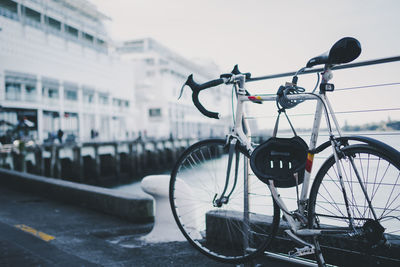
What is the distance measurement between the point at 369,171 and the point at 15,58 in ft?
92.0

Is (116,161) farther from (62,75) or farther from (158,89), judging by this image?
(158,89)

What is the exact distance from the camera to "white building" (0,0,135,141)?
24234mm

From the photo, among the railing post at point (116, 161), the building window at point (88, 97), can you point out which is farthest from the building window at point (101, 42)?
the railing post at point (116, 161)

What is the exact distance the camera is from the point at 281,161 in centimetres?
182

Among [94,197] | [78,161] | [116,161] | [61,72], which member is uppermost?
[61,72]

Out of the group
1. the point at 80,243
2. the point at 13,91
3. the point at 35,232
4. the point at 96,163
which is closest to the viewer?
the point at 80,243

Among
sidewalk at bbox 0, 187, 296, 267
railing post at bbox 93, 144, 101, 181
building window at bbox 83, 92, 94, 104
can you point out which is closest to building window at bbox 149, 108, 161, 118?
building window at bbox 83, 92, 94, 104

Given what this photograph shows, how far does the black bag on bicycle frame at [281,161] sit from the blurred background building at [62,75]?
22.0m

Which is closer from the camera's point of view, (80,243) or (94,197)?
(80,243)

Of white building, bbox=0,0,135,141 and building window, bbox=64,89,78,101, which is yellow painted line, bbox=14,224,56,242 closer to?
white building, bbox=0,0,135,141

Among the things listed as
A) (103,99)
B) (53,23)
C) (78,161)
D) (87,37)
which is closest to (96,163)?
(78,161)

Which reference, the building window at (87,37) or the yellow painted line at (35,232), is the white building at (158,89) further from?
the yellow painted line at (35,232)

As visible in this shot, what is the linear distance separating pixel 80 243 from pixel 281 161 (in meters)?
2.14

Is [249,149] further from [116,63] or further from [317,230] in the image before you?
[116,63]
